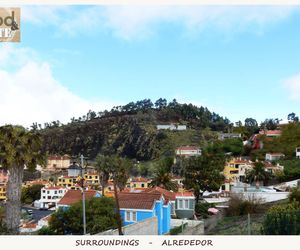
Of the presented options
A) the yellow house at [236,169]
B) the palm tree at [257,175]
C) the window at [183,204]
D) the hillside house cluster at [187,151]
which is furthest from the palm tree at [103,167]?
the hillside house cluster at [187,151]

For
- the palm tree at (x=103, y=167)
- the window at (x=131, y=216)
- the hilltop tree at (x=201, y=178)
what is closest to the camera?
the window at (x=131, y=216)

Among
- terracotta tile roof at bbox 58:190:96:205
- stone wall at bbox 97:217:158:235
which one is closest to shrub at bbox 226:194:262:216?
stone wall at bbox 97:217:158:235

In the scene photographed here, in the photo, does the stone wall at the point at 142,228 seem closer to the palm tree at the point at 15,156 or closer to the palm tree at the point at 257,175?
the palm tree at the point at 15,156

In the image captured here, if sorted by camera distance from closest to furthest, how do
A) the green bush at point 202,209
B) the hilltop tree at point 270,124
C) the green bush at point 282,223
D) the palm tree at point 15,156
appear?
the green bush at point 282,223
the palm tree at point 15,156
the green bush at point 202,209
the hilltop tree at point 270,124

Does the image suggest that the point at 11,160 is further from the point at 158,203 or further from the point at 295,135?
the point at 295,135

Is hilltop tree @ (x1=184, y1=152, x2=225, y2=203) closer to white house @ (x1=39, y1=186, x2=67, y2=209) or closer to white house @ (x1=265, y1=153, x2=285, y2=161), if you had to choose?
white house @ (x1=39, y1=186, x2=67, y2=209)

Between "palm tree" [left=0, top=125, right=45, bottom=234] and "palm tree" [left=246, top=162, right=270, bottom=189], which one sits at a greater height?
"palm tree" [left=0, top=125, right=45, bottom=234]

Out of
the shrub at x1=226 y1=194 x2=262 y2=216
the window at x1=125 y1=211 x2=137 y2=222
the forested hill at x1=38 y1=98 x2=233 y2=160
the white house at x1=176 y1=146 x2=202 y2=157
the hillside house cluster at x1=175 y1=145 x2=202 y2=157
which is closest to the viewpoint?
the window at x1=125 y1=211 x2=137 y2=222
